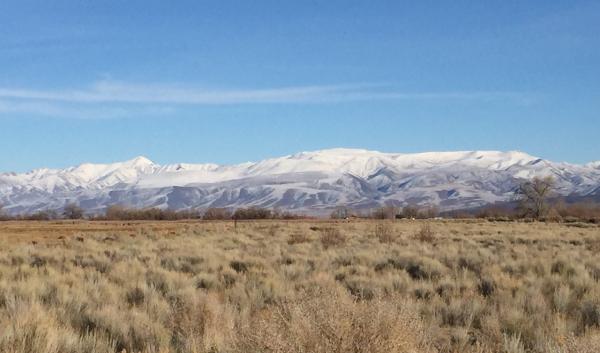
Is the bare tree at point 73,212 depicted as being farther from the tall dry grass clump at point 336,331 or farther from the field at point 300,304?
the tall dry grass clump at point 336,331

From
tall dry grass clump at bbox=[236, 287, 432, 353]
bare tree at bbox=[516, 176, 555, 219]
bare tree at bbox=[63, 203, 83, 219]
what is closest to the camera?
tall dry grass clump at bbox=[236, 287, 432, 353]

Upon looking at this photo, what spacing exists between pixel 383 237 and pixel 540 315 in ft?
57.8

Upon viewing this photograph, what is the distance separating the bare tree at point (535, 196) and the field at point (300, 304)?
72720 mm

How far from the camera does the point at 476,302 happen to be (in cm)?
1011

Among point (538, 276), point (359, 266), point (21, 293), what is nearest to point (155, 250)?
point (359, 266)

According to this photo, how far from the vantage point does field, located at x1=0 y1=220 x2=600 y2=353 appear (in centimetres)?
606

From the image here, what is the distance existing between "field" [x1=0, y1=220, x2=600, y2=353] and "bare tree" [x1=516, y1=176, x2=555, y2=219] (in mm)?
72720

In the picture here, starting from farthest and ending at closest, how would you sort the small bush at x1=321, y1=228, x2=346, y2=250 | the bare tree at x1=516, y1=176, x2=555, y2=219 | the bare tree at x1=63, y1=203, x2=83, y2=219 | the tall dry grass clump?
the bare tree at x1=63, y1=203, x2=83, y2=219
the bare tree at x1=516, y1=176, x2=555, y2=219
the small bush at x1=321, y1=228, x2=346, y2=250
the tall dry grass clump

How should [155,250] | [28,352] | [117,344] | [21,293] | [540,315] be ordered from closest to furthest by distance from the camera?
[28,352] → [117,344] → [540,315] → [21,293] → [155,250]

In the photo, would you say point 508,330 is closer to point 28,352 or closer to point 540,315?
point 540,315

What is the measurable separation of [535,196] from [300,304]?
89.9 m

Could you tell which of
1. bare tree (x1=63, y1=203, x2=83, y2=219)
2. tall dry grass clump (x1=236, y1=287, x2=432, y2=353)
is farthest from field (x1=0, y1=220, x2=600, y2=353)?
bare tree (x1=63, y1=203, x2=83, y2=219)

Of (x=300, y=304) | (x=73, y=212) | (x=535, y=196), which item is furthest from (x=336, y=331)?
(x=73, y=212)

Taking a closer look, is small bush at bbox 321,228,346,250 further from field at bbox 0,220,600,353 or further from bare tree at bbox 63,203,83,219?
bare tree at bbox 63,203,83,219
